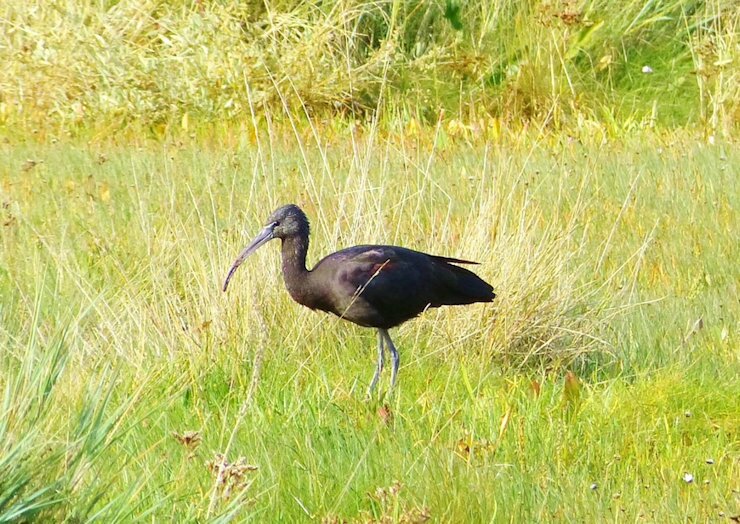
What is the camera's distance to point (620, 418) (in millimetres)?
4441

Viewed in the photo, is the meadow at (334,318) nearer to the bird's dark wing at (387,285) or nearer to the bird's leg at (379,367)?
the bird's leg at (379,367)

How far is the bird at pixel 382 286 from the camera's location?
500cm

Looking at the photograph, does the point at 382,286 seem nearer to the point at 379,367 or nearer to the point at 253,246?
the point at 379,367

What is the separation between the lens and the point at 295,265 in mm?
5223

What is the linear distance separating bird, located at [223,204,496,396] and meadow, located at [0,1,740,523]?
188mm

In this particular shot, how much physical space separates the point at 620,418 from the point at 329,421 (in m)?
1.01

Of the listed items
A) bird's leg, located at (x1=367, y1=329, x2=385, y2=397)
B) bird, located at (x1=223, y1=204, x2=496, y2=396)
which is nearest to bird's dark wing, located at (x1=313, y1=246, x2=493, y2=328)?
bird, located at (x1=223, y1=204, x2=496, y2=396)

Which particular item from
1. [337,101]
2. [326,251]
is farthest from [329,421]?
[337,101]

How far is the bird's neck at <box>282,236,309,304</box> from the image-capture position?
16.9ft

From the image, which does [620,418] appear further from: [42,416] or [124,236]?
[124,236]

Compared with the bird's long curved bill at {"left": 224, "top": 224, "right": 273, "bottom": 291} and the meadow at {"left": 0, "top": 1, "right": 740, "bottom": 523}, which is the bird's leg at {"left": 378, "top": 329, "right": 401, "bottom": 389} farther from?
the bird's long curved bill at {"left": 224, "top": 224, "right": 273, "bottom": 291}

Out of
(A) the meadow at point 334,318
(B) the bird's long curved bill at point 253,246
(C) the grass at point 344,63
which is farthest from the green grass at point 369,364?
(C) the grass at point 344,63

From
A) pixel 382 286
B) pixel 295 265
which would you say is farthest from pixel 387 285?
pixel 295 265

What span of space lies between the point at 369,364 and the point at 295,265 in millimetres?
514
